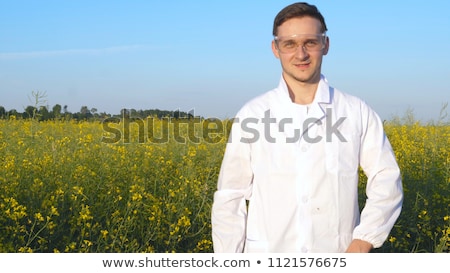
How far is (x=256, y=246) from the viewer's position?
2100 millimetres

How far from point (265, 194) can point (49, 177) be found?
2.66 meters

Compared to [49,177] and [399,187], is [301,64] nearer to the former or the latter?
[399,187]

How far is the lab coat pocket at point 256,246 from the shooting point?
82.2 inches

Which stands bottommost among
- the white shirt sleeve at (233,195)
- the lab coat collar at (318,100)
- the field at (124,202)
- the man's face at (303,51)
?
the field at (124,202)

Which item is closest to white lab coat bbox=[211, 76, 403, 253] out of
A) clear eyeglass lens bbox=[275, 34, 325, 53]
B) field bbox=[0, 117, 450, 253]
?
clear eyeglass lens bbox=[275, 34, 325, 53]

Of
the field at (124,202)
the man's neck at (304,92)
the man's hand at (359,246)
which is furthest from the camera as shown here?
the field at (124,202)

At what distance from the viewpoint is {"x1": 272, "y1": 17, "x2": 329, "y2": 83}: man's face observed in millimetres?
2092

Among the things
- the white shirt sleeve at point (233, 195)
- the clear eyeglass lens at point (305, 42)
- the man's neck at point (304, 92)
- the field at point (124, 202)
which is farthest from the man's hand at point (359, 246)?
the field at point (124, 202)

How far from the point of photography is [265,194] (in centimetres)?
206

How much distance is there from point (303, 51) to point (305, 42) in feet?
0.16

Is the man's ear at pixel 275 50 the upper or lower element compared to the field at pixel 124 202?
upper

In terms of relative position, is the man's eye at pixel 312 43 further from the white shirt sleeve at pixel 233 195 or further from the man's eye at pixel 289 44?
the white shirt sleeve at pixel 233 195

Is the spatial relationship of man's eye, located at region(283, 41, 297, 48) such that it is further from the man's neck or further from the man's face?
the man's neck
